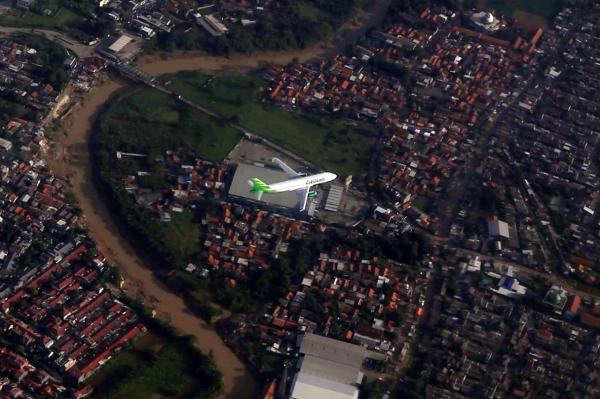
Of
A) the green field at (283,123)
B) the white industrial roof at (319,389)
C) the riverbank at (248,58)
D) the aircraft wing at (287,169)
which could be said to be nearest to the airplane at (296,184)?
the aircraft wing at (287,169)

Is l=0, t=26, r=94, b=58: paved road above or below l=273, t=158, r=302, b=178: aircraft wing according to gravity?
above

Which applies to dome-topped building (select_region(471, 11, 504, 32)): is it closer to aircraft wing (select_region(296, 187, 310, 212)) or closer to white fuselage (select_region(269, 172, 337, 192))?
white fuselage (select_region(269, 172, 337, 192))

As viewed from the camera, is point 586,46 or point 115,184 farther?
point 586,46

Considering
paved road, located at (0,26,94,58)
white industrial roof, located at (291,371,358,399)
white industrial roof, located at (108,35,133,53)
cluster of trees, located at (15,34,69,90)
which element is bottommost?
white industrial roof, located at (291,371,358,399)

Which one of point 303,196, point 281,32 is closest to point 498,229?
point 303,196

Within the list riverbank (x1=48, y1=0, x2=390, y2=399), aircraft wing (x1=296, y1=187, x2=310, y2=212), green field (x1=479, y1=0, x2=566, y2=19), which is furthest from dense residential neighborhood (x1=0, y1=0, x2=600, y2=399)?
green field (x1=479, y1=0, x2=566, y2=19)

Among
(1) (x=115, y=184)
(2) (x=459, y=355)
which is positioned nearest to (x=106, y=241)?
(1) (x=115, y=184)

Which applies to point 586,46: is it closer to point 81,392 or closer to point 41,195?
point 41,195

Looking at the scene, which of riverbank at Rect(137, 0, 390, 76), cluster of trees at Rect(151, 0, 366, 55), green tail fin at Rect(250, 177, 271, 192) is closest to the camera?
green tail fin at Rect(250, 177, 271, 192)
